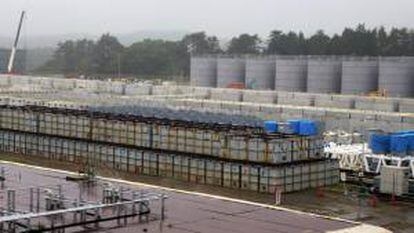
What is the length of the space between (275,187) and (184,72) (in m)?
98.7

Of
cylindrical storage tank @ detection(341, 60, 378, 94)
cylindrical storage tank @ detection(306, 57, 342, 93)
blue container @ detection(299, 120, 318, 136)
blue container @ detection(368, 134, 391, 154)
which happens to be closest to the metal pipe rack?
blue container @ detection(368, 134, 391, 154)

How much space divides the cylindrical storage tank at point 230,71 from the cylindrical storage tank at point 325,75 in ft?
36.8

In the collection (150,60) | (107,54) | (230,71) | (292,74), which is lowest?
(292,74)

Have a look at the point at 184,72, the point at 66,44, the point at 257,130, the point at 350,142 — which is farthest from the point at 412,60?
the point at 66,44

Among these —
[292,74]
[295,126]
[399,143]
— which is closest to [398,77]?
[292,74]

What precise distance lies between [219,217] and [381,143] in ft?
32.8

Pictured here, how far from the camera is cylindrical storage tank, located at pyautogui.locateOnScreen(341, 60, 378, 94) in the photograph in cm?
6876

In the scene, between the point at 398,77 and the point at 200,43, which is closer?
the point at 398,77

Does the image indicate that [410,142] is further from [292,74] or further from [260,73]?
[260,73]

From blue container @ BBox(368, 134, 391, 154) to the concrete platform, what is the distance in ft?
23.8

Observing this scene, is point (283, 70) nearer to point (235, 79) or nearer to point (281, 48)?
point (235, 79)

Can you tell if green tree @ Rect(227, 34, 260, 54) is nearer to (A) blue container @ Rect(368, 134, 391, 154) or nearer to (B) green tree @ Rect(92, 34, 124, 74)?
(B) green tree @ Rect(92, 34, 124, 74)

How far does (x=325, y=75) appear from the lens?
72562 mm

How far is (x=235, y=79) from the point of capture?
8300 centimetres
